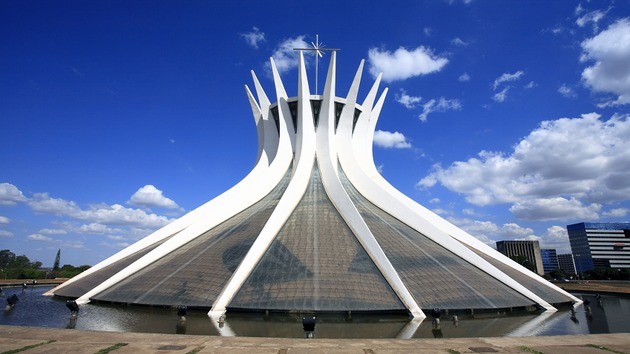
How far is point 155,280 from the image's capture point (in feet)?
58.6

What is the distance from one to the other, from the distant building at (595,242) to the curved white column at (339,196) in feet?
482

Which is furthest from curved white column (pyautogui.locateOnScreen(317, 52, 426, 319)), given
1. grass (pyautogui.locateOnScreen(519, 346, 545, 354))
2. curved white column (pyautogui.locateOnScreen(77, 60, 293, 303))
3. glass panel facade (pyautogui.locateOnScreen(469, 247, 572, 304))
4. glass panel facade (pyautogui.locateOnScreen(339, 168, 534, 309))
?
glass panel facade (pyautogui.locateOnScreen(469, 247, 572, 304))

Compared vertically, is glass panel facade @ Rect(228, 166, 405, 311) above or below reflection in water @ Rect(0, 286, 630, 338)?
above

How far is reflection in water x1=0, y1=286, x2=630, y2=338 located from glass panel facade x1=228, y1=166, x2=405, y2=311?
1.79ft

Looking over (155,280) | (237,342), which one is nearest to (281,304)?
(237,342)

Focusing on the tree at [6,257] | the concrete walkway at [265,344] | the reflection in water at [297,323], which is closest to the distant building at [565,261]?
the reflection in water at [297,323]

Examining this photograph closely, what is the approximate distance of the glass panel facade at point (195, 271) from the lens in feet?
53.0

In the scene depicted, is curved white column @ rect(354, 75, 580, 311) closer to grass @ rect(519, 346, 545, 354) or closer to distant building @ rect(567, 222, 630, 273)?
grass @ rect(519, 346, 545, 354)

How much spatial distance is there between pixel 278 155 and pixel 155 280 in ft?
45.9

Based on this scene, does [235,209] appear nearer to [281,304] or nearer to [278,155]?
[278,155]

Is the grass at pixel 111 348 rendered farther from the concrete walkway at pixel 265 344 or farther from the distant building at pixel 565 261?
the distant building at pixel 565 261

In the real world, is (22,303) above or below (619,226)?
below

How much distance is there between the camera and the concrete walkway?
28.8 feet

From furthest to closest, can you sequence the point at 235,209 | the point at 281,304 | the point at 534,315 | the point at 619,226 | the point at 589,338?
the point at 619,226
the point at 235,209
the point at 534,315
the point at 281,304
the point at 589,338
